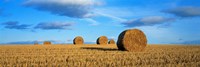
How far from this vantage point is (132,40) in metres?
19.8

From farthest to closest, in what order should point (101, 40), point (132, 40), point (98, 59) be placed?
1. point (101, 40)
2. point (132, 40)
3. point (98, 59)

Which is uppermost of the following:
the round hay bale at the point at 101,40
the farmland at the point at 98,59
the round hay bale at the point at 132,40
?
the round hay bale at the point at 101,40

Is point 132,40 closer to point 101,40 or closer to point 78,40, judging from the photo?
point 101,40

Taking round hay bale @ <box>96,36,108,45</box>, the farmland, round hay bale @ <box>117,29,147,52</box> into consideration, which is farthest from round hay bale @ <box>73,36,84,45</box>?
the farmland

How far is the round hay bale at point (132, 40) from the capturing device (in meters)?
19.5

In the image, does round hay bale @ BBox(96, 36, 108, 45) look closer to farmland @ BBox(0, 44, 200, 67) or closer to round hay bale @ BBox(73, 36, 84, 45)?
round hay bale @ BBox(73, 36, 84, 45)

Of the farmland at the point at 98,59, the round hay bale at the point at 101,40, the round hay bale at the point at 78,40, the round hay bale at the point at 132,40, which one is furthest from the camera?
the round hay bale at the point at 78,40

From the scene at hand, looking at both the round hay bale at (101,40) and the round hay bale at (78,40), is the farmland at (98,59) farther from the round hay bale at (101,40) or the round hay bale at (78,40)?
the round hay bale at (78,40)

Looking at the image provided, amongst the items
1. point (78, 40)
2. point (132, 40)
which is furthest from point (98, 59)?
point (78, 40)

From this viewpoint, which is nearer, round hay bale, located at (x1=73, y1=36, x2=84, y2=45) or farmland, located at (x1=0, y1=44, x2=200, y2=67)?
farmland, located at (x1=0, y1=44, x2=200, y2=67)

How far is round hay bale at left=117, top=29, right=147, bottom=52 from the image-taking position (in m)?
19.5

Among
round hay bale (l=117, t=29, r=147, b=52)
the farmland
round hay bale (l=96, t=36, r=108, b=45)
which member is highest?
round hay bale (l=96, t=36, r=108, b=45)

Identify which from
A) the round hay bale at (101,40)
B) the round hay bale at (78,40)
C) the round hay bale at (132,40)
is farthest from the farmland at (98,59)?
the round hay bale at (78,40)

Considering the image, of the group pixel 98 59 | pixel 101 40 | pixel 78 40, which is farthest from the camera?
pixel 78 40
